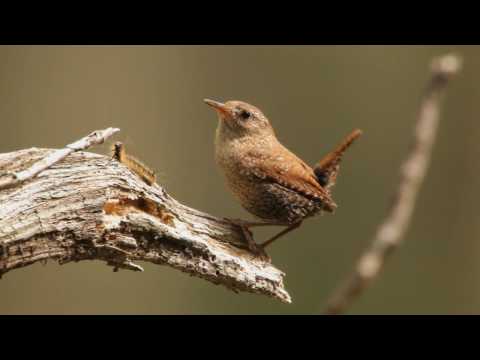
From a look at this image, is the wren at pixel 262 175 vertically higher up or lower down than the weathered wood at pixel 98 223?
higher up

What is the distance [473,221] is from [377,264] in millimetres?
3493

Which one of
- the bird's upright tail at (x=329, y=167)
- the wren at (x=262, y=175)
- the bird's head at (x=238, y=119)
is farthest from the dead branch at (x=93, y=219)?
the bird's upright tail at (x=329, y=167)

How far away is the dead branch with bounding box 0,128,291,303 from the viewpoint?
2268mm

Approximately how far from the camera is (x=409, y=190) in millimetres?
2871

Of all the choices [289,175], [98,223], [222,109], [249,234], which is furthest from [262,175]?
[98,223]

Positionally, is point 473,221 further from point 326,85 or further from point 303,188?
point 303,188

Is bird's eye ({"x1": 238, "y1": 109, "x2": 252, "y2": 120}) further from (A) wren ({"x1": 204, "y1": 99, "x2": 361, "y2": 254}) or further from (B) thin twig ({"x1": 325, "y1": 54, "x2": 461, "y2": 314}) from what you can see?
(B) thin twig ({"x1": 325, "y1": 54, "x2": 461, "y2": 314})

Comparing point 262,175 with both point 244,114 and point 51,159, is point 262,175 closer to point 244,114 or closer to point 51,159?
point 244,114

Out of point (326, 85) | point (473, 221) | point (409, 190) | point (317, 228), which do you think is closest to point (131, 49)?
point (326, 85)

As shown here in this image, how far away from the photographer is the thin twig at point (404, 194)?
2717 mm

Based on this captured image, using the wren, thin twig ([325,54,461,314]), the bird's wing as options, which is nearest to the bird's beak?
the wren

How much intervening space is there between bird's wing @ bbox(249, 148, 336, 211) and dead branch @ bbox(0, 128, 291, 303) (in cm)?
50

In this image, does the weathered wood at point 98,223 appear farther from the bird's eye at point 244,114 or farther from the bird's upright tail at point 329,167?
the bird's upright tail at point 329,167

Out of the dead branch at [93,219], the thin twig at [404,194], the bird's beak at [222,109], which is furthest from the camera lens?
the bird's beak at [222,109]
